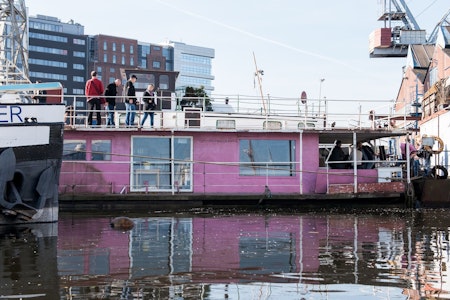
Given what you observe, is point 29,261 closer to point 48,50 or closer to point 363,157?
point 363,157

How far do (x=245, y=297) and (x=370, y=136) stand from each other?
14528mm

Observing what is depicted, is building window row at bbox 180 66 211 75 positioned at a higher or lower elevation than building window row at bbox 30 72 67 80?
higher

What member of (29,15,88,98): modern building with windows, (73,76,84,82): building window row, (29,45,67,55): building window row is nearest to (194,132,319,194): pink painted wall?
(29,15,88,98): modern building with windows

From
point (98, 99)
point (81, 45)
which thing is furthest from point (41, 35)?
point (98, 99)

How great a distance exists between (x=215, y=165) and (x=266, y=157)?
1481 mm

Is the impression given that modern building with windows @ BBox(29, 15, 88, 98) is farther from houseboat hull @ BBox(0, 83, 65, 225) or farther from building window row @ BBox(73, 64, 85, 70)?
houseboat hull @ BBox(0, 83, 65, 225)

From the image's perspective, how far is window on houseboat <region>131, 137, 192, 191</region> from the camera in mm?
19500

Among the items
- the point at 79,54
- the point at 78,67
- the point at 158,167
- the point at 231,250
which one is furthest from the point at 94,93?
the point at 79,54

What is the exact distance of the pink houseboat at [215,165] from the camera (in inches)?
754

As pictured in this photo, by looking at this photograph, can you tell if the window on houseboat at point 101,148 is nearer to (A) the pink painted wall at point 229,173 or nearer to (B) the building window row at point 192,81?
(A) the pink painted wall at point 229,173

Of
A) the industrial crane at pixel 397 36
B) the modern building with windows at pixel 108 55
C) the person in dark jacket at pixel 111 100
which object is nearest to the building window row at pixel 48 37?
the modern building with windows at pixel 108 55

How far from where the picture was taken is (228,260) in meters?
9.60

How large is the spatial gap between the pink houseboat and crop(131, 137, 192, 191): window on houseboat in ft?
0.09

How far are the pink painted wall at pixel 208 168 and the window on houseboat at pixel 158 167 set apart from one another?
0.18m
